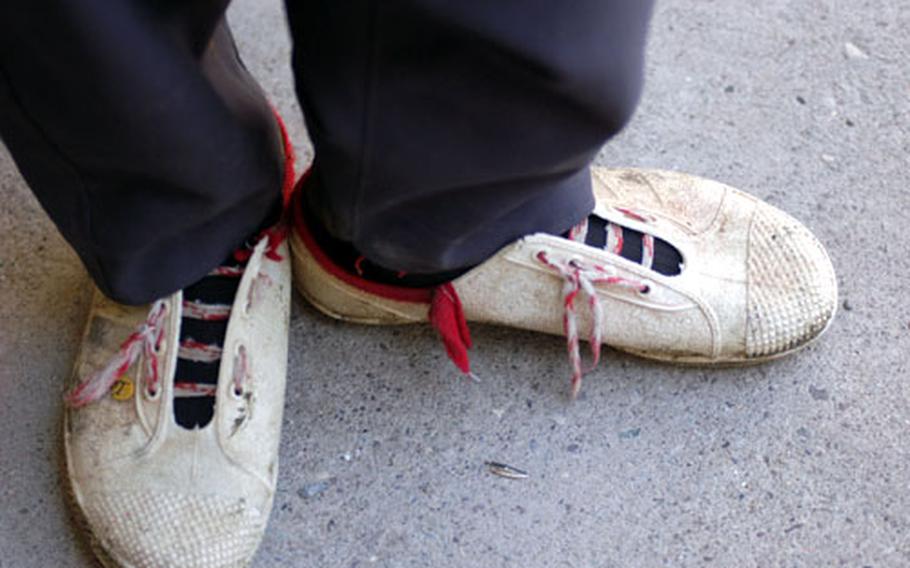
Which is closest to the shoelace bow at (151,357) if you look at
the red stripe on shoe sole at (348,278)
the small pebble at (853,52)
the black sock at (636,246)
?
the red stripe on shoe sole at (348,278)

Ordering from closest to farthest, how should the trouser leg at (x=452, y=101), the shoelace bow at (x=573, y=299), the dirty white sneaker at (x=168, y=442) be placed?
the trouser leg at (x=452, y=101) → the dirty white sneaker at (x=168, y=442) → the shoelace bow at (x=573, y=299)

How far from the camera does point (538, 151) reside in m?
0.83

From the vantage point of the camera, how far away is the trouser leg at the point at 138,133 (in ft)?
2.43

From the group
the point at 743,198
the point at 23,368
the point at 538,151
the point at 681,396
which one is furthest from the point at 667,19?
the point at 23,368

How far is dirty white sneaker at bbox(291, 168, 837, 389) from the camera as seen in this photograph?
108 centimetres

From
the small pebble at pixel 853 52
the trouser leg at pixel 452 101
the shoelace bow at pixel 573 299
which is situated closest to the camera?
the trouser leg at pixel 452 101

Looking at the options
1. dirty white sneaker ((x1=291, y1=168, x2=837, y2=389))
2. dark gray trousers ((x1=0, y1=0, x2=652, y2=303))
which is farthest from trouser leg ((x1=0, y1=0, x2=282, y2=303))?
dirty white sneaker ((x1=291, y1=168, x2=837, y2=389))

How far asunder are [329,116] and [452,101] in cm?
10

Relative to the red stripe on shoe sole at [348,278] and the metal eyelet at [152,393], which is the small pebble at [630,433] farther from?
the metal eyelet at [152,393]

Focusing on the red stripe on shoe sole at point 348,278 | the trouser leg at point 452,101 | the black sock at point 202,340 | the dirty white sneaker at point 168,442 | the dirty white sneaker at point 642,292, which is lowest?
the dirty white sneaker at point 168,442

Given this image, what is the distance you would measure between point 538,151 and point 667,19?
739 millimetres

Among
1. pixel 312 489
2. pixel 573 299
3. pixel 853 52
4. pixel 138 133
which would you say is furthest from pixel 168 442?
pixel 853 52

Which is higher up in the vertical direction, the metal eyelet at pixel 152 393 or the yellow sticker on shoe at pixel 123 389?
the metal eyelet at pixel 152 393

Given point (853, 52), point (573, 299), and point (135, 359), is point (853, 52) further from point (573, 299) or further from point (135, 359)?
point (135, 359)
